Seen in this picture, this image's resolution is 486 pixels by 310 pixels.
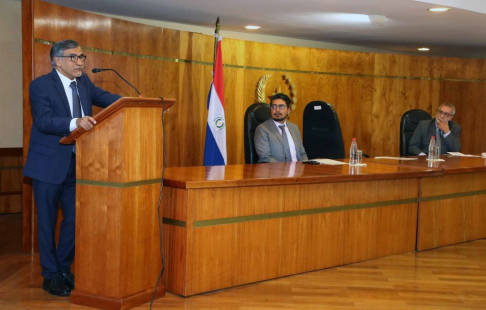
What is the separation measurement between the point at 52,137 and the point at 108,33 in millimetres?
2174

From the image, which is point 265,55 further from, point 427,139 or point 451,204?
point 451,204

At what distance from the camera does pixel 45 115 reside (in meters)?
3.56

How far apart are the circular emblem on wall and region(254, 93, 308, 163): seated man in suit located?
3.36ft

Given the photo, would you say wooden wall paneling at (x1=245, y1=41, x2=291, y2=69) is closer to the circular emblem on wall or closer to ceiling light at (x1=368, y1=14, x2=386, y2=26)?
the circular emblem on wall

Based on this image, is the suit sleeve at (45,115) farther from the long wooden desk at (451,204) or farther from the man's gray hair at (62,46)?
the long wooden desk at (451,204)

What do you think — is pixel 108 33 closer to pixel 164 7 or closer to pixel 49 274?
pixel 164 7

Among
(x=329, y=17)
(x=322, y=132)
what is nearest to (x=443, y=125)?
(x=322, y=132)

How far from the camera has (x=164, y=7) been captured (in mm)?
6195

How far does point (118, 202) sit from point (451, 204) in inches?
123

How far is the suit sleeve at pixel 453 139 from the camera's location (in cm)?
662

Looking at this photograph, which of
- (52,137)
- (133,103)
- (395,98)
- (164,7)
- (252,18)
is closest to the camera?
(133,103)

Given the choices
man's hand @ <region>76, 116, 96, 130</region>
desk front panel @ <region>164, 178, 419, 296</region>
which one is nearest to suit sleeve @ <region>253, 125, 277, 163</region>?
desk front panel @ <region>164, 178, 419, 296</region>

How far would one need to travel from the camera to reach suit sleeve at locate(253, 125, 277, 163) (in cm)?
518

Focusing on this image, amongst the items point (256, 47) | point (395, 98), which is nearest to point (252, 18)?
point (256, 47)
